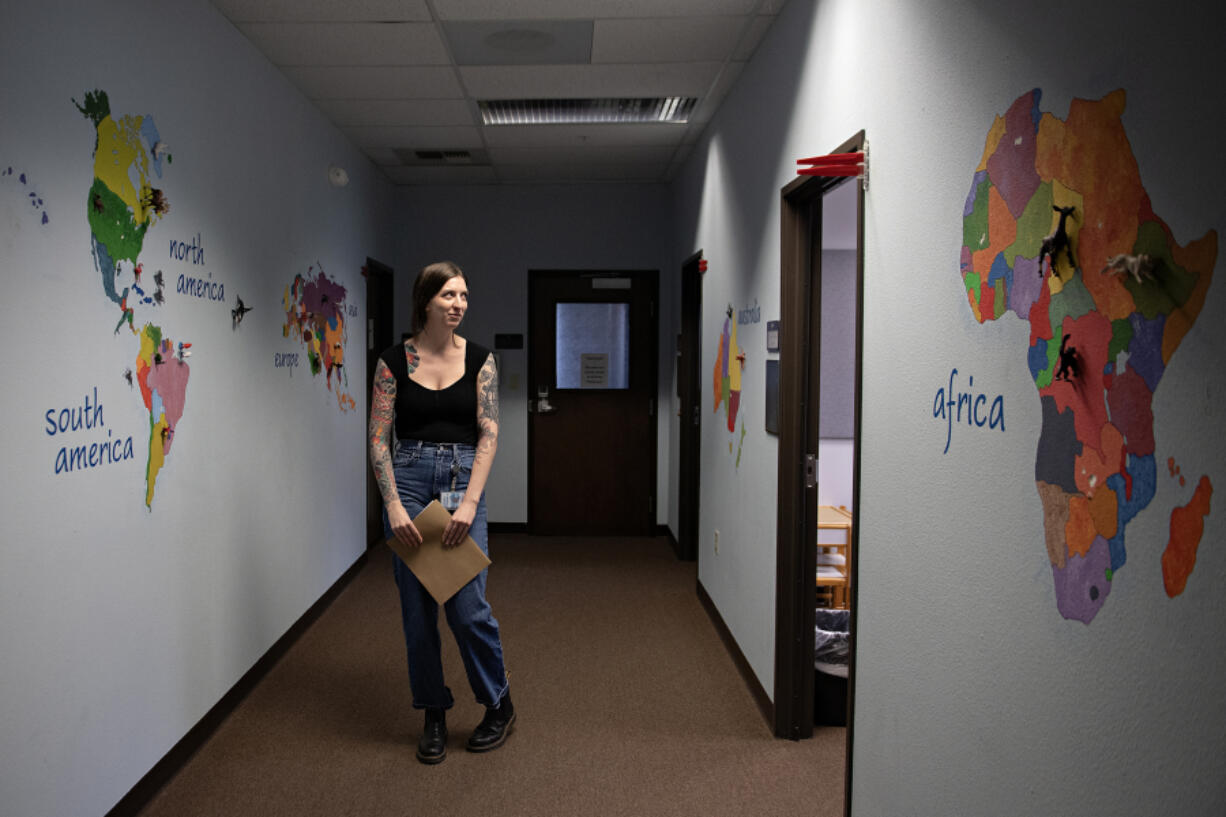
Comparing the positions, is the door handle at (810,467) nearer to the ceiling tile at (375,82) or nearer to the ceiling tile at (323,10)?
the ceiling tile at (323,10)

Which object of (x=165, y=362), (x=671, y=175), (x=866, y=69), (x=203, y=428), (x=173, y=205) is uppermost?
(x=671, y=175)

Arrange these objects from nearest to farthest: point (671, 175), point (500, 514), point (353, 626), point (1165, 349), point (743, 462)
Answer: point (1165, 349) → point (743, 462) → point (353, 626) → point (671, 175) → point (500, 514)

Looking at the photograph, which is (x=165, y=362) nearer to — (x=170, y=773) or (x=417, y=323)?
(x=417, y=323)

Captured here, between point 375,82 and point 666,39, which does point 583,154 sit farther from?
point 666,39

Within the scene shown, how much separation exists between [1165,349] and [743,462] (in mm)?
2315

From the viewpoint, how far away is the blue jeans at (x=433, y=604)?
2500 millimetres

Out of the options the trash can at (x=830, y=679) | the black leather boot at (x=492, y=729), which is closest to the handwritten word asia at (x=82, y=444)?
the black leather boot at (x=492, y=729)

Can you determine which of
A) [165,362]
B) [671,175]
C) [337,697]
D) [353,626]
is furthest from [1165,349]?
[671,175]

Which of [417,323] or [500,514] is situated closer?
[417,323]

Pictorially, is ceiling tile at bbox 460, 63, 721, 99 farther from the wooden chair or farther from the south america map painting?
the south america map painting

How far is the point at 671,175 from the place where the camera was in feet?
17.7

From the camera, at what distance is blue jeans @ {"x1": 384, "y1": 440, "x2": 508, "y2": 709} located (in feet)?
8.20

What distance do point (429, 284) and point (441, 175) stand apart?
301 cm

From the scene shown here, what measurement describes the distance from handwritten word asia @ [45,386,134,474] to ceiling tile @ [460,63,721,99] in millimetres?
1962
